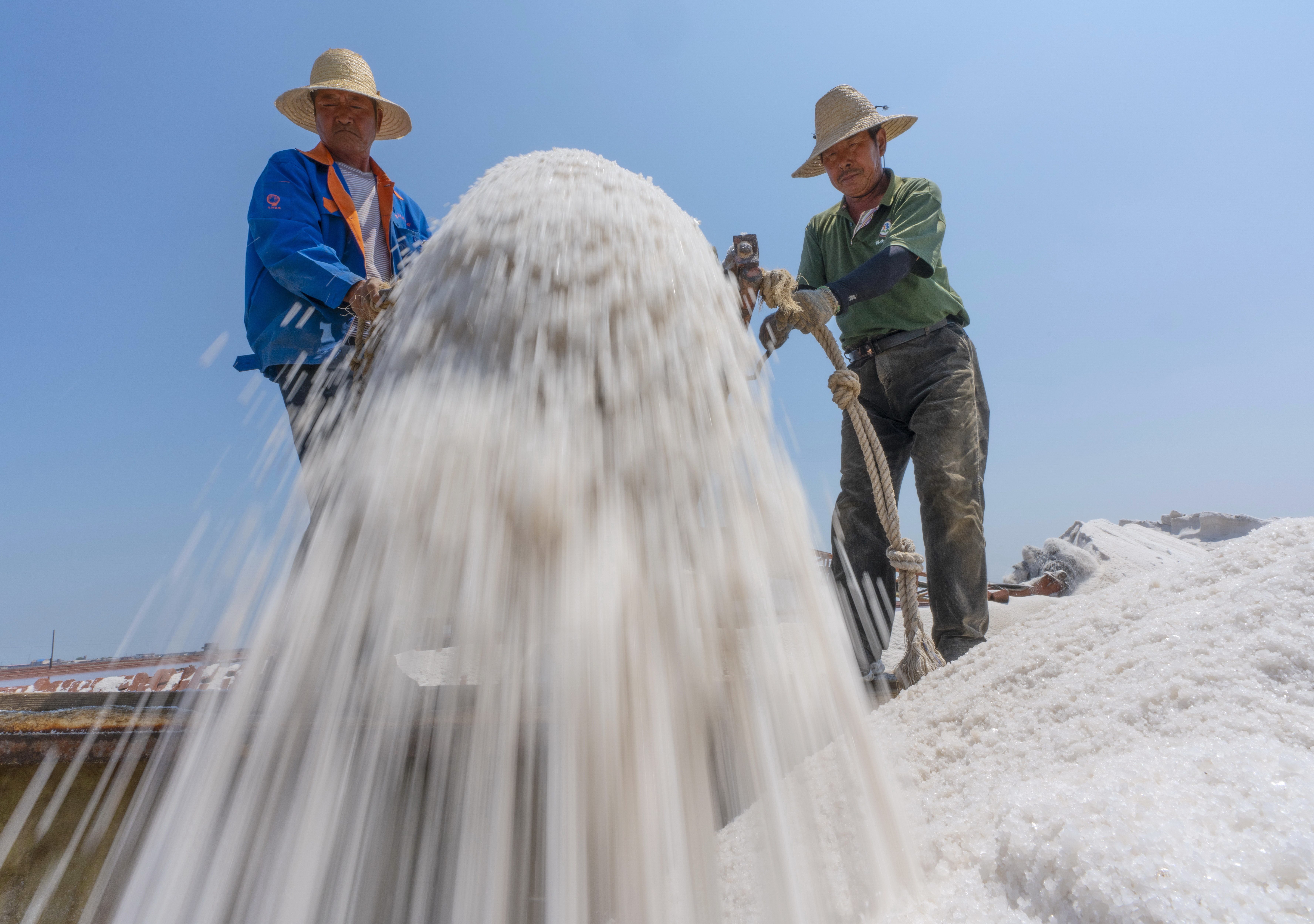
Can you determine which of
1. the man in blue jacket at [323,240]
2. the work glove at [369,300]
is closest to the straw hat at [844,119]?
the man in blue jacket at [323,240]

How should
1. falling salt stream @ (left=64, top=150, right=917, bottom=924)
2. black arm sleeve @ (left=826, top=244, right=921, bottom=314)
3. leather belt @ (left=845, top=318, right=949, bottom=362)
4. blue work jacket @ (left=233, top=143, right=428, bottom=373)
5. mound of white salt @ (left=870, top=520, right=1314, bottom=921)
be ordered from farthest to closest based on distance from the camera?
leather belt @ (left=845, top=318, right=949, bottom=362) → black arm sleeve @ (left=826, top=244, right=921, bottom=314) → blue work jacket @ (left=233, top=143, right=428, bottom=373) → falling salt stream @ (left=64, top=150, right=917, bottom=924) → mound of white salt @ (left=870, top=520, right=1314, bottom=921)

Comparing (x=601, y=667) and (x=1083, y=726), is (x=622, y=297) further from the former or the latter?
(x=1083, y=726)

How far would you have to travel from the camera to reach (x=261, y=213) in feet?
4.96

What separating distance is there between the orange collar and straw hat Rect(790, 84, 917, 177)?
1.33 m

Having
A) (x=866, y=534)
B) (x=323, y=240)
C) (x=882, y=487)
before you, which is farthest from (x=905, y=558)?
(x=323, y=240)

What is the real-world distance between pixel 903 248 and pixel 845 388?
0.50m

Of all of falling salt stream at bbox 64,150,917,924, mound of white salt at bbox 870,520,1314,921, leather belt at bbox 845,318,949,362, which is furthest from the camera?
leather belt at bbox 845,318,949,362

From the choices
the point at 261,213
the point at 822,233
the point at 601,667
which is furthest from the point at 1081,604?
the point at 261,213

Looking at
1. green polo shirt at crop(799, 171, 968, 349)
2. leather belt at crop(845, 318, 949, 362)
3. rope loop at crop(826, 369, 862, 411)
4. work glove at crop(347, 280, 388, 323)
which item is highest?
green polo shirt at crop(799, 171, 968, 349)

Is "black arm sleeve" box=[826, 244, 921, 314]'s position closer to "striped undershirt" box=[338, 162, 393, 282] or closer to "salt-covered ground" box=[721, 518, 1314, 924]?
"salt-covered ground" box=[721, 518, 1314, 924]

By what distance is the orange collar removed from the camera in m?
1.67

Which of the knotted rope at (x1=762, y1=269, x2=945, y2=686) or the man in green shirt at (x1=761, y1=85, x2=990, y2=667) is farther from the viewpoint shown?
the man in green shirt at (x1=761, y1=85, x2=990, y2=667)

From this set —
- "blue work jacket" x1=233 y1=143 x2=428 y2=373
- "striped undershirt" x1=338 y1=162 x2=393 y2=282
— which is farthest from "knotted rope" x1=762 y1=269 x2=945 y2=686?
"striped undershirt" x1=338 y1=162 x2=393 y2=282

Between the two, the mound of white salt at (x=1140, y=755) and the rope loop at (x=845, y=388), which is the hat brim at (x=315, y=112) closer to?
the rope loop at (x=845, y=388)
